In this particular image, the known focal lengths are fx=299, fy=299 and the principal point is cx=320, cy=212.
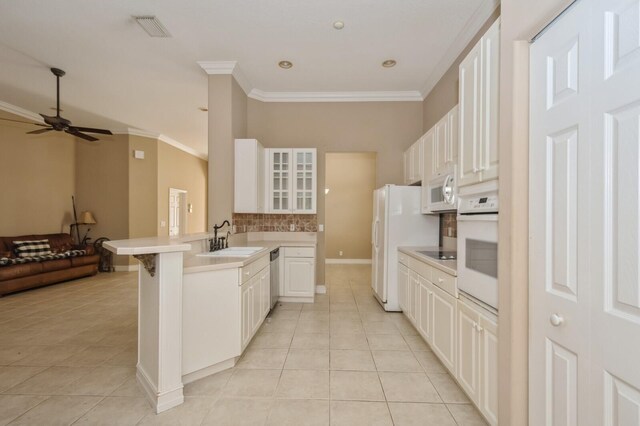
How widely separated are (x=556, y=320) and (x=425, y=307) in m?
1.65

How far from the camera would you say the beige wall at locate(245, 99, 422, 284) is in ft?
15.6

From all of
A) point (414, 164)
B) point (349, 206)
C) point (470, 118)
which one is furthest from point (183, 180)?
point (470, 118)

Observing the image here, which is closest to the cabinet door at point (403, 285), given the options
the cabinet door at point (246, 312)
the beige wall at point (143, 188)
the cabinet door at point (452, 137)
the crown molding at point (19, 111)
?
the cabinet door at point (452, 137)

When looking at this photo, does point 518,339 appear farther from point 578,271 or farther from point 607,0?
point 607,0

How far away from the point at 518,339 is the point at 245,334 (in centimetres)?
207

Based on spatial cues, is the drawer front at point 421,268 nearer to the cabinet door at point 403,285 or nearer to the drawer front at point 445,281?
the drawer front at point 445,281

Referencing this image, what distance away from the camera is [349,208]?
25.8 ft

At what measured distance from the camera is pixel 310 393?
2158mm

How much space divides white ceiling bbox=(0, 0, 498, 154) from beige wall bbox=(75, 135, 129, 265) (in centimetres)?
157

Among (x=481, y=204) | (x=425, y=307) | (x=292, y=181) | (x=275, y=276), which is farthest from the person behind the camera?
(x=292, y=181)

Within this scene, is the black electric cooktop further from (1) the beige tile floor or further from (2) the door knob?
(2) the door knob

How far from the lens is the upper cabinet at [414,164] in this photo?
3.78m

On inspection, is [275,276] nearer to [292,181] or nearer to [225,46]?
[292,181]

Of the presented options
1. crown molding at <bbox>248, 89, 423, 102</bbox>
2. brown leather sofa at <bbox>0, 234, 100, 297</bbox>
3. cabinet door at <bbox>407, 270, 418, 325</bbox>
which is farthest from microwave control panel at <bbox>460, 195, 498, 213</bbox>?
brown leather sofa at <bbox>0, 234, 100, 297</bbox>
